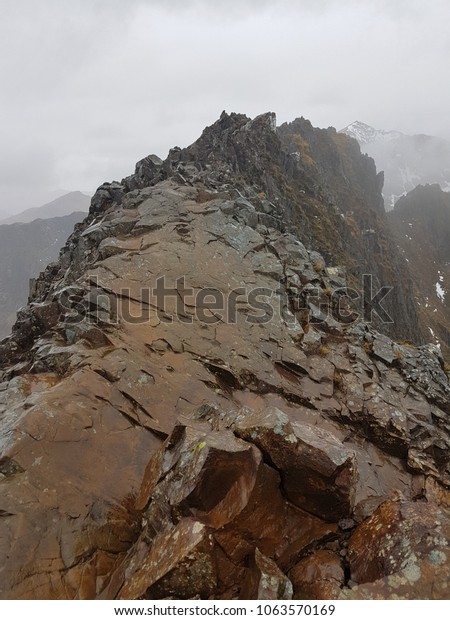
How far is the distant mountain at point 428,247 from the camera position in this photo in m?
124

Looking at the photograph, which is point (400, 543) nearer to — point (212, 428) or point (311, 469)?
point (311, 469)

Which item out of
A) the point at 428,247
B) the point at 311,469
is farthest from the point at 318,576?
the point at 428,247

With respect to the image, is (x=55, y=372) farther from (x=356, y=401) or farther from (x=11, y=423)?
(x=356, y=401)

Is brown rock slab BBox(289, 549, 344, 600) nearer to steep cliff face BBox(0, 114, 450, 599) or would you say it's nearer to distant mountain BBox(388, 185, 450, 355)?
steep cliff face BBox(0, 114, 450, 599)

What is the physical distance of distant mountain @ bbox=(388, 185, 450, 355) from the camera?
123688mm

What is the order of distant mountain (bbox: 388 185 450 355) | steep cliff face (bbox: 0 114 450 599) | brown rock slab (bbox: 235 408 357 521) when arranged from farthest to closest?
1. distant mountain (bbox: 388 185 450 355)
2. brown rock slab (bbox: 235 408 357 521)
3. steep cliff face (bbox: 0 114 450 599)

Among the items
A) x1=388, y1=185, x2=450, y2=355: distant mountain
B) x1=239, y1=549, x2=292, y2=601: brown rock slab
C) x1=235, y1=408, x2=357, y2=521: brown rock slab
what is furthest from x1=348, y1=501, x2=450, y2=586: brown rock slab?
x1=388, y1=185, x2=450, y2=355: distant mountain

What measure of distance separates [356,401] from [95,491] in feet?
37.0

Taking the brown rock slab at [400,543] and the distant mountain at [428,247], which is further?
the distant mountain at [428,247]

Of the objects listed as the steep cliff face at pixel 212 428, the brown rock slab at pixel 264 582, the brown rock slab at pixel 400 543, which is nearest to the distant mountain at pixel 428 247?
the steep cliff face at pixel 212 428

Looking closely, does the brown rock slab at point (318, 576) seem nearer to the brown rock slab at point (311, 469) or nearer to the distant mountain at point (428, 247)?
the brown rock slab at point (311, 469)

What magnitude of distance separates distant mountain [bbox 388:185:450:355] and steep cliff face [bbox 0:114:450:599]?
9824 centimetres

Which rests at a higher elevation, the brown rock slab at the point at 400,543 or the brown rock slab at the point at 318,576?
the brown rock slab at the point at 400,543

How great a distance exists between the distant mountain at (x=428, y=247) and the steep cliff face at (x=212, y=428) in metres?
98.2
